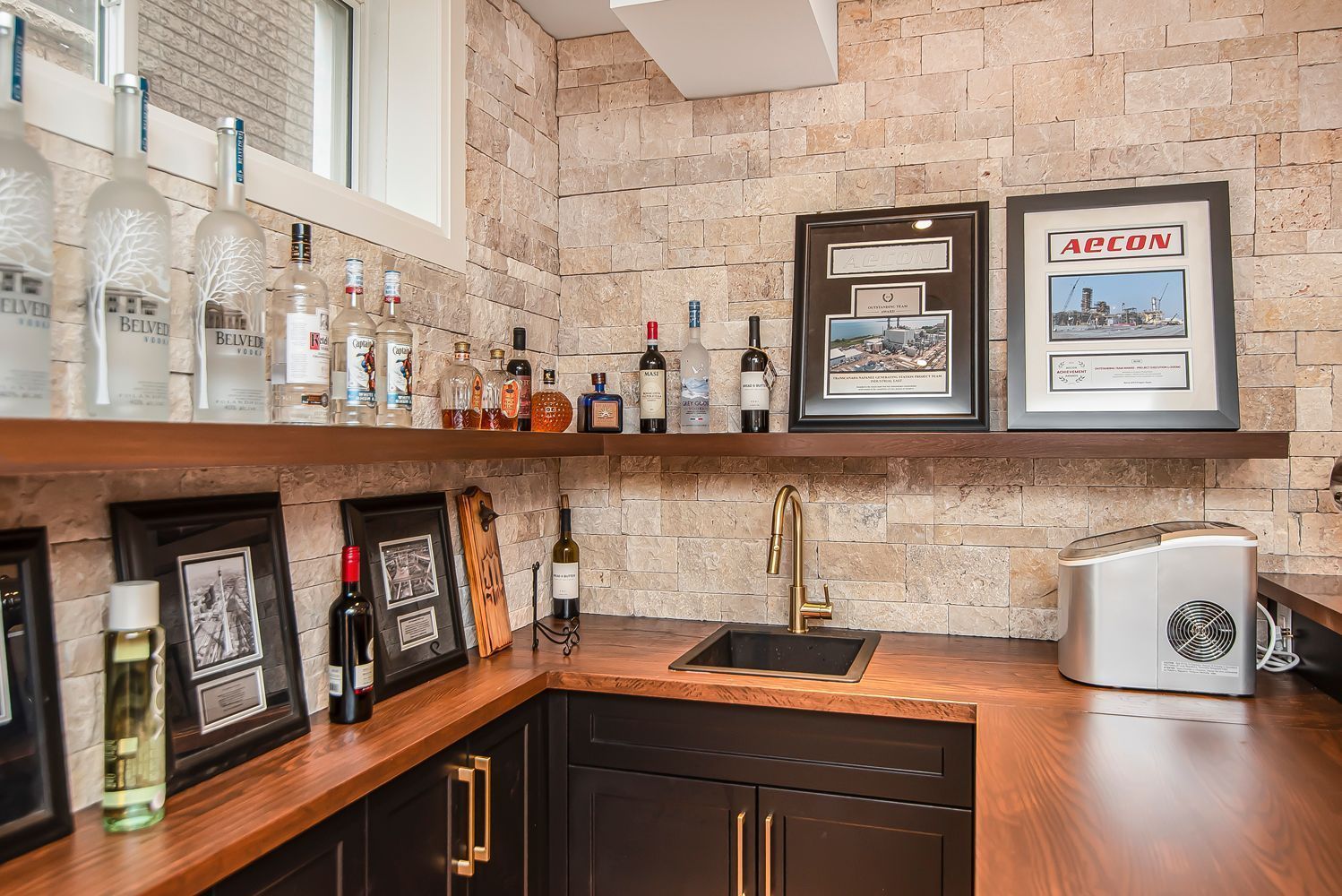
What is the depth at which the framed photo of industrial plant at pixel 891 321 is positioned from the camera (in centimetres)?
236

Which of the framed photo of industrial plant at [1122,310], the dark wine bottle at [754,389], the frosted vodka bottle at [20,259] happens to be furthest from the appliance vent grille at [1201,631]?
the frosted vodka bottle at [20,259]

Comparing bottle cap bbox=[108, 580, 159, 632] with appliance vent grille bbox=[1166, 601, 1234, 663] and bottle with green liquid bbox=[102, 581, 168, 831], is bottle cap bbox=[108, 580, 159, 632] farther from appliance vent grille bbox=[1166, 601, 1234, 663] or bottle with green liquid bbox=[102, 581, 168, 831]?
appliance vent grille bbox=[1166, 601, 1234, 663]

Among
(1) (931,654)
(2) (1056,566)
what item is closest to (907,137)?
(2) (1056,566)

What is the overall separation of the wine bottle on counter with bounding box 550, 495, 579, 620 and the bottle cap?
1.39 m

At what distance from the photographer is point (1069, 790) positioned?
131 centimetres

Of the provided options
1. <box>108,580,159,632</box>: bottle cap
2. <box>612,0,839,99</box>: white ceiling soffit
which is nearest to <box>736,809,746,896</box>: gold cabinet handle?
<box>108,580,159,632</box>: bottle cap

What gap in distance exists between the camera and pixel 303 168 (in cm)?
187

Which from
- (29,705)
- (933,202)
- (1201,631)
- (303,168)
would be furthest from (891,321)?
(29,705)

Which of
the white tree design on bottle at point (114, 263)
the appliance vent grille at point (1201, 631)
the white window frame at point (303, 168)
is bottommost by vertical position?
the appliance vent grille at point (1201, 631)

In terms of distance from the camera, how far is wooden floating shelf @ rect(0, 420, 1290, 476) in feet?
3.24

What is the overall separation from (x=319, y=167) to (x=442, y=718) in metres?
1.26

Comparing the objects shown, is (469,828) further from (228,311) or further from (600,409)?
(600,409)

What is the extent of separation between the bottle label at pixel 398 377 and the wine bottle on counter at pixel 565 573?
2.86 ft

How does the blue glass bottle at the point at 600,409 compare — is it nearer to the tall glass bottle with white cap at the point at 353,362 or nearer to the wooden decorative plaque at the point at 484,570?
the wooden decorative plaque at the point at 484,570
